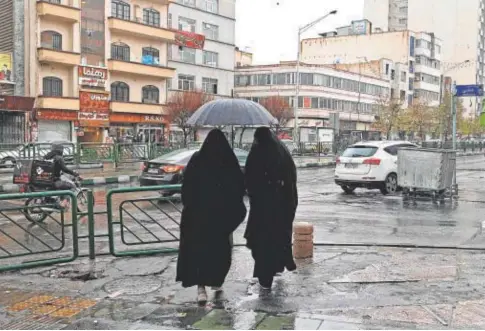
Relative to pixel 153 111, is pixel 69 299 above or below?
below

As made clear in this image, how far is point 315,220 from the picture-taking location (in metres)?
11.8

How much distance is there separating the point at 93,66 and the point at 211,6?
19553 millimetres

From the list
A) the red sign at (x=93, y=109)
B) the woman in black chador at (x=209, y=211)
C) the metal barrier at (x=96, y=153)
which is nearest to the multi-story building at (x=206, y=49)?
the red sign at (x=93, y=109)

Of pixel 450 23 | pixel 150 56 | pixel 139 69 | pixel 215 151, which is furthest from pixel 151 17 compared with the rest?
pixel 450 23

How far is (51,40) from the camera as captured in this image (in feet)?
134

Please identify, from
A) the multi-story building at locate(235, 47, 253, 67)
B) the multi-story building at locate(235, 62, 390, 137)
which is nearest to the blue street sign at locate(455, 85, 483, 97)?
the multi-story building at locate(235, 62, 390, 137)

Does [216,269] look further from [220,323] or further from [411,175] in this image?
[411,175]

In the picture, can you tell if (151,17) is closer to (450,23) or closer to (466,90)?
(466,90)

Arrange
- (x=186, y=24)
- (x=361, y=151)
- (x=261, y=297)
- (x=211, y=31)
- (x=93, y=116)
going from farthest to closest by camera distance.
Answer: (x=211, y=31) < (x=186, y=24) < (x=93, y=116) < (x=361, y=151) < (x=261, y=297)

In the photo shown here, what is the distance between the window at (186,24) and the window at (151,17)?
6.59m

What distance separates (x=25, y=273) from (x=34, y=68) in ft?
116

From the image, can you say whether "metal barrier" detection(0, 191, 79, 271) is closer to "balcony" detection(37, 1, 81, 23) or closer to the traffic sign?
the traffic sign

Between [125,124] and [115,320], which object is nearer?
[115,320]

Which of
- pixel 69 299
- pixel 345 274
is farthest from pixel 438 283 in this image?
A: pixel 69 299
